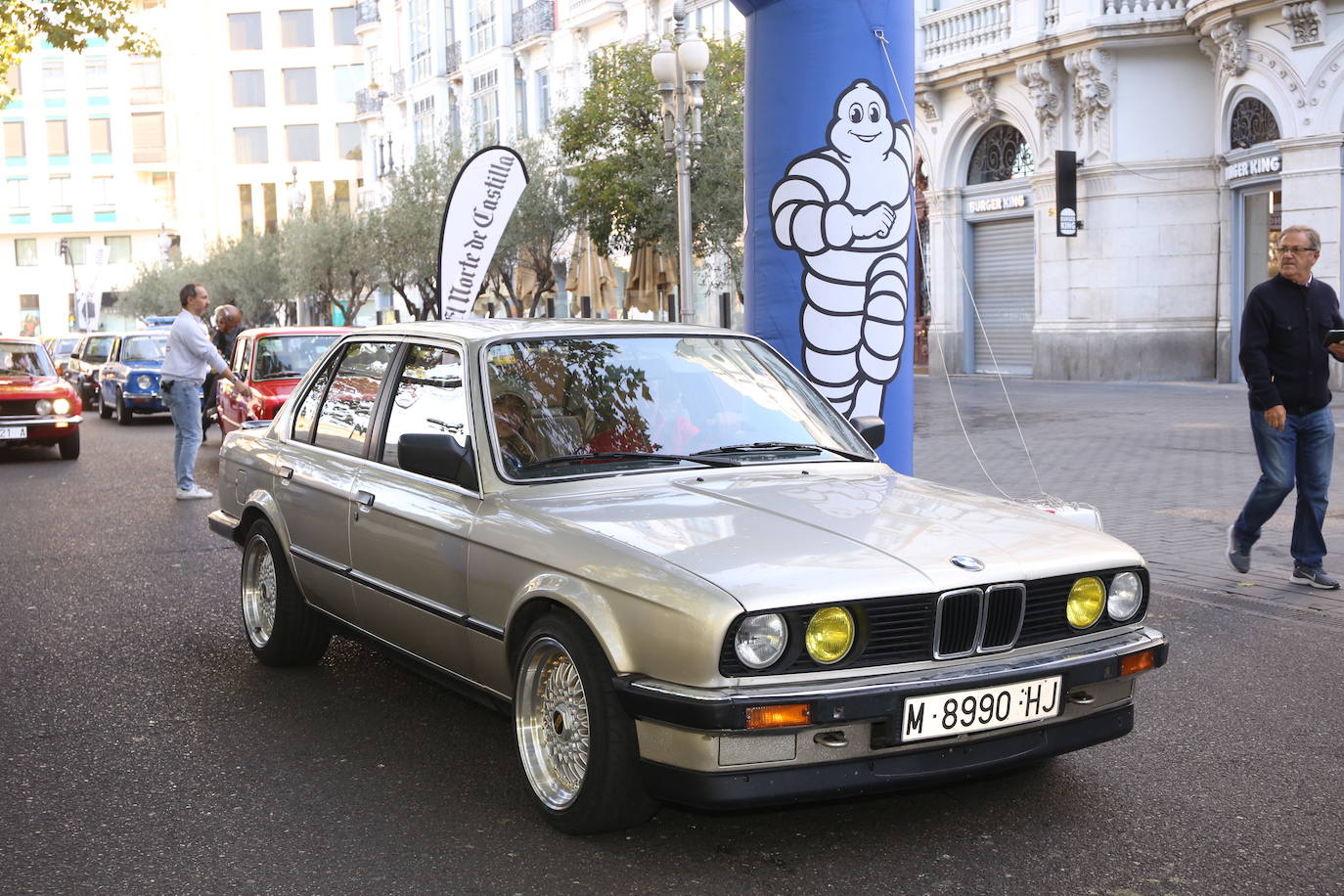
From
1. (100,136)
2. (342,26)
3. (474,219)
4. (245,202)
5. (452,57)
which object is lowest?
(474,219)

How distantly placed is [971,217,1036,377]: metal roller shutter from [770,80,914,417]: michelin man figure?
19.8m

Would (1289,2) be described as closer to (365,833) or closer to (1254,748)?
(1254,748)

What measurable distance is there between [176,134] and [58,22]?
73.0m

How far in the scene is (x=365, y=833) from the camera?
14.2 ft

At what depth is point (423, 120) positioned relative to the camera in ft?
182

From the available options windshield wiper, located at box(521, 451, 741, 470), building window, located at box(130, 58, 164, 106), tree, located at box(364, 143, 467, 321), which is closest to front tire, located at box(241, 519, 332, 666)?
windshield wiper, located at box(521, 451, 741, 470)

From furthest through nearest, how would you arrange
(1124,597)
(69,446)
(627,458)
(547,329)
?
(69,446) < (547,329) < (627,458) < (1124,597)

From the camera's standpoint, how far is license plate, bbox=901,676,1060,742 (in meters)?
3.86

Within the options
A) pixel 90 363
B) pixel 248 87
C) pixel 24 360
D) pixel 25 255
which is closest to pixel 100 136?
pixel 25 255

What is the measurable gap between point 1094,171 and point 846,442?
878 inches

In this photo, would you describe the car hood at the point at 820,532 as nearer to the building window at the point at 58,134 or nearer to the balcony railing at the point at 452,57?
the balcony railing at the point at 452,57

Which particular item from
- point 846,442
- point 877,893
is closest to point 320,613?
point 846,442

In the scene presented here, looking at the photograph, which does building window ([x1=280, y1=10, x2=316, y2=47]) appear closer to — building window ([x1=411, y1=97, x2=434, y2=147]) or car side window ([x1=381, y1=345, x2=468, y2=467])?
building window ([x1=411, y1=97, x2=434, y2=147])

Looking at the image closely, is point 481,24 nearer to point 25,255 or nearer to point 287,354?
point 287,354
